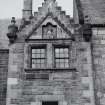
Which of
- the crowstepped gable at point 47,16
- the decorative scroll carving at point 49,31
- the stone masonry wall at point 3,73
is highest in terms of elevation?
the crowstepped gable at point 47,16

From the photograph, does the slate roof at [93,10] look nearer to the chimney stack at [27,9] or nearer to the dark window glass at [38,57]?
the chimney stack at [27,9]

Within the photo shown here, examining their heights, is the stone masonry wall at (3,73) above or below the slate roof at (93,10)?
below

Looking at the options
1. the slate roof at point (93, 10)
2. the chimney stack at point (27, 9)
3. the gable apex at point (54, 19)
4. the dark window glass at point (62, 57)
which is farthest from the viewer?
the chimney stack at point (27, 9)

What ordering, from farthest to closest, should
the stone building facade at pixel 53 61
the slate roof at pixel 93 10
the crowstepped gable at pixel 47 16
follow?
the slate roof at pixel 93 10 < the crowstepped gable at pixel 47 16 < the stone building facade at pixel 53 61

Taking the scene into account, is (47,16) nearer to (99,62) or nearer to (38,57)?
(38,57)

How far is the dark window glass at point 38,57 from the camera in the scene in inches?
724

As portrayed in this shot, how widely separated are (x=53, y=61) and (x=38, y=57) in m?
1.04

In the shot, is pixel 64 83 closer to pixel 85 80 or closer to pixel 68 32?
pixel 85 80

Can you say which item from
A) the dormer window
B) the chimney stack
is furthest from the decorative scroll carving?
the chimney stack

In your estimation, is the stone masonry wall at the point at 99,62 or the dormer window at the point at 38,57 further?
the dormer window at the point at 38,57

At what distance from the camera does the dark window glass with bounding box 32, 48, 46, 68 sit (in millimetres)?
18391

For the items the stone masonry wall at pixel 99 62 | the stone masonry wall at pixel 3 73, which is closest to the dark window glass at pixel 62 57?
the stone masonry wall at pixel 99 62

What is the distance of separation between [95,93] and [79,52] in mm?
2795

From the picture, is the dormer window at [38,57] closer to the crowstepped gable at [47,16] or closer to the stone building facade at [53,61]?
the stone building facade at [53,61]
